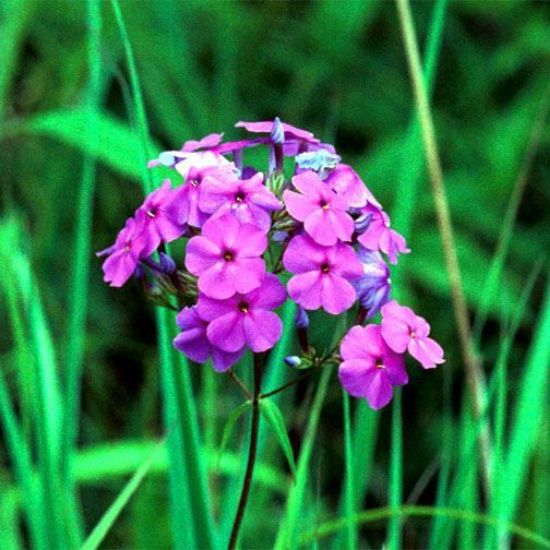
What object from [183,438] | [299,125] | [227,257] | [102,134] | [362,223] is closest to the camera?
[227,257]

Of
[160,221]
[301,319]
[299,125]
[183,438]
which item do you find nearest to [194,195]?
[160,221]

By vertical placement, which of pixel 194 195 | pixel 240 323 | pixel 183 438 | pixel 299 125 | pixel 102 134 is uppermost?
pixel 299 125

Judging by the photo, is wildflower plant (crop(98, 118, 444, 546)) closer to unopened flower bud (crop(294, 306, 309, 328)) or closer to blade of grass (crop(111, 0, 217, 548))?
unopened flower bud (crop(294, 306, 309, 328))

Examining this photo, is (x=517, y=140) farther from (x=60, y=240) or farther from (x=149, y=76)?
(x=60, y=240)

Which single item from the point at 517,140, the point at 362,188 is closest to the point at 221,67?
the point at 517,140

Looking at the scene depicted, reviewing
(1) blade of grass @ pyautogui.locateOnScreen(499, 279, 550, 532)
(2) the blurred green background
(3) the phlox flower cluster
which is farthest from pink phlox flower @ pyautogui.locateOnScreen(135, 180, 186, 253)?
(2) the blurred green background

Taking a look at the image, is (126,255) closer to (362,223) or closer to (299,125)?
(362,223)
